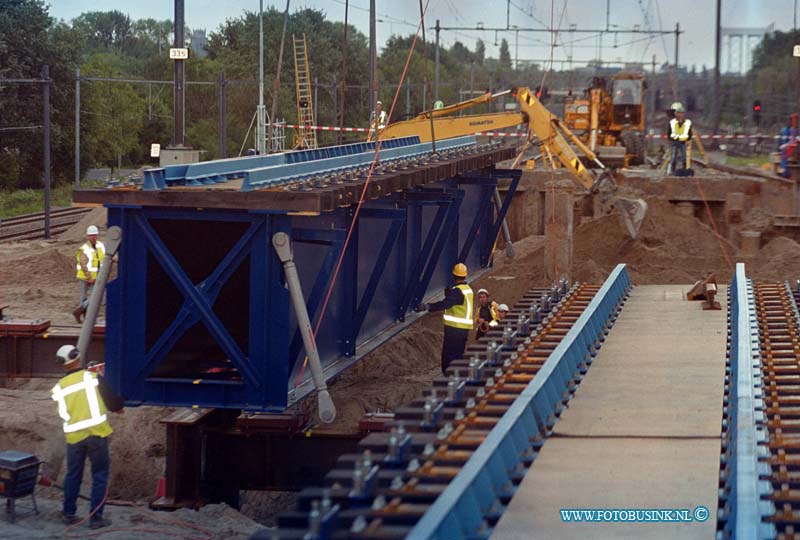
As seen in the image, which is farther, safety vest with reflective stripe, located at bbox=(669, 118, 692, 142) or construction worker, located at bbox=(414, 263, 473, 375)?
safety vest with reflective stripe, located at bbox=(669, 118, 692, 142)

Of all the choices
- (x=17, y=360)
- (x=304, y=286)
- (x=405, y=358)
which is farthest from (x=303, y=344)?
(x=405, y=358)

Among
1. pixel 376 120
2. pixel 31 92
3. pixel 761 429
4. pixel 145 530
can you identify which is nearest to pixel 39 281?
pixel 376 120

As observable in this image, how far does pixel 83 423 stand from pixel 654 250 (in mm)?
18417

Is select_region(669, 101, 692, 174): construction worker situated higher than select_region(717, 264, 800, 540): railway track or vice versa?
select_region(669, 101, 692, 174): construction worker

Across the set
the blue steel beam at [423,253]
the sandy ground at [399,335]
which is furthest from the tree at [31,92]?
the blue steel beam at [423,253]

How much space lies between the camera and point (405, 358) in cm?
2230

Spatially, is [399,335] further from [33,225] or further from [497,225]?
[33,225]

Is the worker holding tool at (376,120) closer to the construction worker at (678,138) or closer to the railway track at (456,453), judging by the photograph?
the railway track at (456,453)

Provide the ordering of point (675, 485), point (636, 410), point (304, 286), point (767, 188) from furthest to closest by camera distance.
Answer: point (767, 188)
point (304, 286)
point (636, 410)
point (675, 485)

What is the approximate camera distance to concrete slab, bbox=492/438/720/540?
7.60 meters

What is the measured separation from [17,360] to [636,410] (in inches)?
393

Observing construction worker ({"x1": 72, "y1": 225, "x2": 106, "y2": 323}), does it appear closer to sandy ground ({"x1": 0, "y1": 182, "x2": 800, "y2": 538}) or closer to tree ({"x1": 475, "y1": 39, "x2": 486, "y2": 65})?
sandy ground ({"x1": 0, "y1": 182, "x2": 800, "y2": 538})

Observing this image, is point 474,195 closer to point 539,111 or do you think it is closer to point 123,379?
point 539,111

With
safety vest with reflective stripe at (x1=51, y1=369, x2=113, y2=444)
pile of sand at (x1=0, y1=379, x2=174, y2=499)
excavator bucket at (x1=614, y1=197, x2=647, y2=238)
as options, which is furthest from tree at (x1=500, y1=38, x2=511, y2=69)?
safety vest with reflective stripe at (x1=51, y1=369, x2=113, y2=444)
